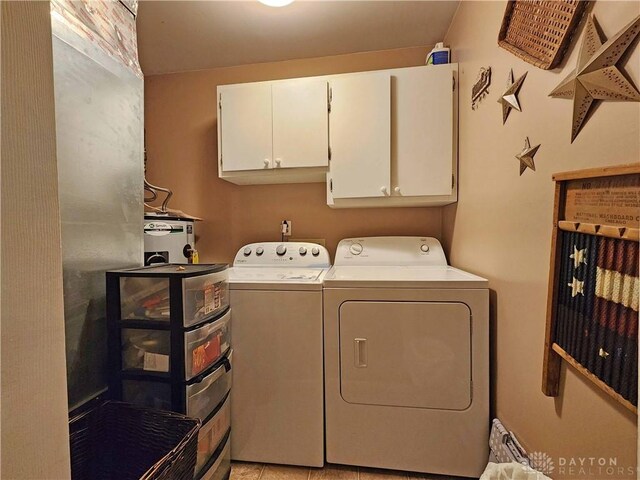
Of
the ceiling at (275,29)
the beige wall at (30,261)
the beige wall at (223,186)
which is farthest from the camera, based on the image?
the beige wall at (223,186)

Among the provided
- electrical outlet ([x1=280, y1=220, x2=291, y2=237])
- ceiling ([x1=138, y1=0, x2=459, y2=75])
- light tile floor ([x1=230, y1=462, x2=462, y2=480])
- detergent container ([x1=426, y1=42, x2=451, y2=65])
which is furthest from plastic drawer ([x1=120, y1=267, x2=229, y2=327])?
detergent container ([x1=426, y1=42, x2=451, y2=65])

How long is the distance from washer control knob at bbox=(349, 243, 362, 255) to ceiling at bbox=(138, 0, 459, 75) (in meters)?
1.46

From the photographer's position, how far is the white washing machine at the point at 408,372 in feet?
4.39

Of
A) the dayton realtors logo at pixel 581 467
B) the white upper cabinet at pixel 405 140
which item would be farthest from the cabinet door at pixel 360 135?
the dayton realtors logo at pixel 581 467

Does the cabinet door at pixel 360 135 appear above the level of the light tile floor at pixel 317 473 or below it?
above

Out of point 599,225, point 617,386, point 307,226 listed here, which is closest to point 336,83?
point 307,226

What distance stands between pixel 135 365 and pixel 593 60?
1.77 metres

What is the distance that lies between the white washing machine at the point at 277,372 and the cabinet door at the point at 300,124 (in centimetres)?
86

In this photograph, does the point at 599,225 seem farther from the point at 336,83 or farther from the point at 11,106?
the point at 336,83

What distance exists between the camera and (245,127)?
1.99m

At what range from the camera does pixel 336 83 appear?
188 centimetres

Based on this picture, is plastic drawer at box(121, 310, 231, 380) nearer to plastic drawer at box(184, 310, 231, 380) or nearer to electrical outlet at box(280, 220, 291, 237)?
plastic drawer at box(184, 310, 231, 380)

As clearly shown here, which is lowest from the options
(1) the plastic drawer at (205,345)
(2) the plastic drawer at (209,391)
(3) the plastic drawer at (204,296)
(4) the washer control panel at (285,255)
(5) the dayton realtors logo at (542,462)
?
(5) the dayton realtors logo at (542,462)

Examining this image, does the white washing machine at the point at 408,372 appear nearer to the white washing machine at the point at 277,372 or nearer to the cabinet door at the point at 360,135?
the white washing machine at the point at 277,372
